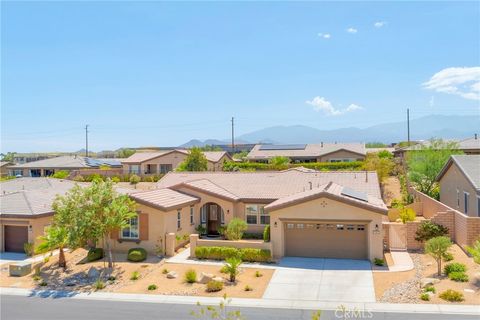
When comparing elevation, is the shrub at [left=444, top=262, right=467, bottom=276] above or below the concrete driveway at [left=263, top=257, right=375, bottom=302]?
above

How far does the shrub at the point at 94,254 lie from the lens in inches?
989

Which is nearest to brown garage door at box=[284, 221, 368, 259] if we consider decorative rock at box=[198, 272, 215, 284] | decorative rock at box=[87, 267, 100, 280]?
decorative rock at box=[198, 272, 215, 284]

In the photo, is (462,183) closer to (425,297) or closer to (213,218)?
(425,297)

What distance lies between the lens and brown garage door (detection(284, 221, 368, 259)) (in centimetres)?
2405

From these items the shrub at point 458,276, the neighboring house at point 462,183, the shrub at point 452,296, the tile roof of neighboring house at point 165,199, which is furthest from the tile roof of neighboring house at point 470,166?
the tile roof of neighboring house at point 165,199

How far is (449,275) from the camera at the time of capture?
757 inches

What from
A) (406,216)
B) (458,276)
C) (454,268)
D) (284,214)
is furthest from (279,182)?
(458,276)

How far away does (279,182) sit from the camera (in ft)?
108

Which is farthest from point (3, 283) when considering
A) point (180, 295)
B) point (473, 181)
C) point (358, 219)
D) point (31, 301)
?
point (473, 181)

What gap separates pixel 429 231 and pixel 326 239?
620 cm

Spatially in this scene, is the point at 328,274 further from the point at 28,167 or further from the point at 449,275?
the point at 28,167

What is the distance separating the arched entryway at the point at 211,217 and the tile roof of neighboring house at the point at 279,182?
1720mm

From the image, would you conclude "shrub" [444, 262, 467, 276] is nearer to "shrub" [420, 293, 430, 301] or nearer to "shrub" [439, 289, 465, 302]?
"shrub" [439, 289, 465, 302]

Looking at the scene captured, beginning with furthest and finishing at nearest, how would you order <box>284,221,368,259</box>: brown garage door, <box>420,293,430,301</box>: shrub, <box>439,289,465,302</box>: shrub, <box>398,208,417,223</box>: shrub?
<box>398,208,417,223</box>: shrub, <box>284,221,368,259</box>: brown garage door, <box>420,293,430,301</box>: shrub, <box>439,289,465,302</box>: shrub
